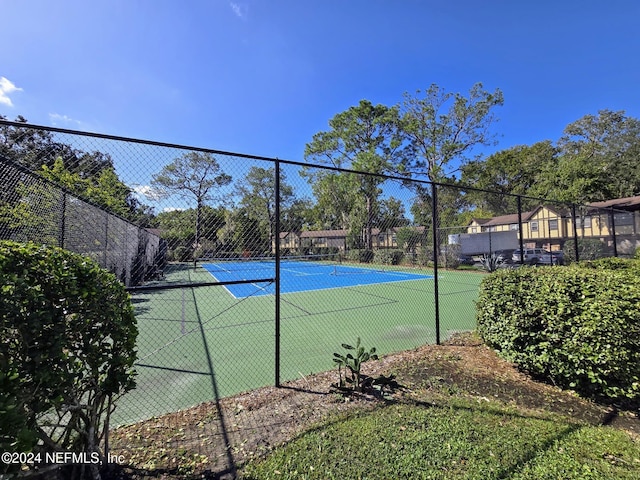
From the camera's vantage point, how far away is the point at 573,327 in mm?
2744

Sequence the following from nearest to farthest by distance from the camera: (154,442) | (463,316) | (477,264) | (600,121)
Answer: (154,442) < (463,316) < (477,264) < (600,121)

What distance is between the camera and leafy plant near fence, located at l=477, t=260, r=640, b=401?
2.51 m

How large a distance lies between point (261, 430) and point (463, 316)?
5.40m

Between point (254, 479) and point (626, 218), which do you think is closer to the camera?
point (254, 479)

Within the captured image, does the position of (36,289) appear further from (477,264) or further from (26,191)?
(477,264)

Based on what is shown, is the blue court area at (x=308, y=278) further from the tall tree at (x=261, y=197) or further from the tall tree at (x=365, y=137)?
the tall tree at (x=365, y=137)

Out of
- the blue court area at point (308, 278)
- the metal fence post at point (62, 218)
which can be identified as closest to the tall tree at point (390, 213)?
the blue court area at point (308, 278)

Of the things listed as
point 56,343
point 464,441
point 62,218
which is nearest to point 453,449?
point 464,441

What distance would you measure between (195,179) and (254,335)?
323 centimetres

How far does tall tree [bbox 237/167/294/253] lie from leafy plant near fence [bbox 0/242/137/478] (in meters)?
1.62

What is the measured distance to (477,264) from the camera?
16.0 metres

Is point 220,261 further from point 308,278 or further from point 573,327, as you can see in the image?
point 308,278

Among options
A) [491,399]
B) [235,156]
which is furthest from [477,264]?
[235,156]

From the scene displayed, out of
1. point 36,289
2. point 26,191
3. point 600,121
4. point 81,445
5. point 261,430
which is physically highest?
point 600,121
